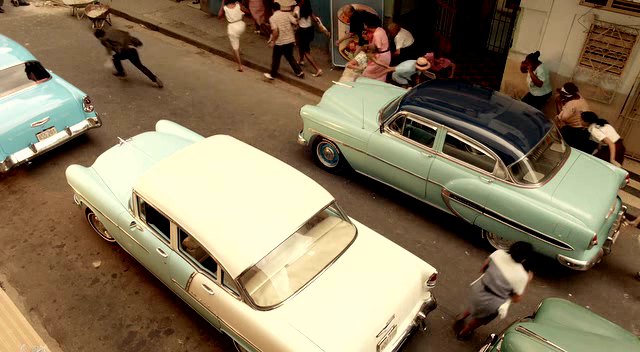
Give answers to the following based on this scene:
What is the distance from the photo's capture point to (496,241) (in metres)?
5.40

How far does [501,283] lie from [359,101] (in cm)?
323

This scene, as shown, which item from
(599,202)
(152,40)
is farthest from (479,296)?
(152,40)

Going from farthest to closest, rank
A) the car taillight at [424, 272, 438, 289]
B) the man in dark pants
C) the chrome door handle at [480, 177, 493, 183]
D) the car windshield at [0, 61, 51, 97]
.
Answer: the man in dark pants < the car windshield at [0, 61, 51, 97] < the chrome door handle at [480, 177, 493, 183] < the car taillight at [424, 272, 438, 289]

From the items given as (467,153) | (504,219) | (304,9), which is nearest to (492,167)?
(467,153)

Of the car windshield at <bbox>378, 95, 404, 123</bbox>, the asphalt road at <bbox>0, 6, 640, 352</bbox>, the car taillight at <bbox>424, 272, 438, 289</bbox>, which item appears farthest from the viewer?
the car windshield at <bbox>378, 95, 404, 123</bbox>

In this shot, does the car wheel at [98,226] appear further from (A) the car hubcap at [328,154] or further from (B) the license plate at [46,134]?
(A) the car hubcap at [328,154]

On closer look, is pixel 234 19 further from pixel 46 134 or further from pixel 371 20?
pixel 46 134

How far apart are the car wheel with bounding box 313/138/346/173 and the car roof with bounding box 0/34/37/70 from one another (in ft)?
14.7

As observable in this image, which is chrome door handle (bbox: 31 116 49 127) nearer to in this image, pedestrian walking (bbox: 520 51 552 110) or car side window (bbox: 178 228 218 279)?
car side window (bbox: 178 228 218 279)

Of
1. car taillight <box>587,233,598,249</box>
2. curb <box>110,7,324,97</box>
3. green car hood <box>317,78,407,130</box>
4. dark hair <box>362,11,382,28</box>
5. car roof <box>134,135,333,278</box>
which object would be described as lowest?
curb <box>110,7,324,97</box>

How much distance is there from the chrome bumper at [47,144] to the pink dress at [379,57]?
4.37m

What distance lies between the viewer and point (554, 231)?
4.73 m

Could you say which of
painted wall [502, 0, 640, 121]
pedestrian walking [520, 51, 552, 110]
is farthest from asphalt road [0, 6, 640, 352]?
pedestrian walking [520, 51, 552, 110]

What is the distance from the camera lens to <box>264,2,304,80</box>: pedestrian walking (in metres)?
Answer: 8.32
